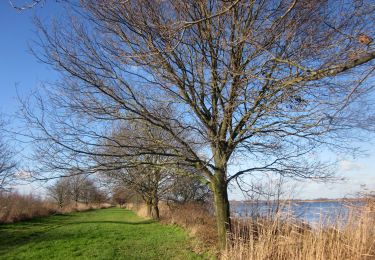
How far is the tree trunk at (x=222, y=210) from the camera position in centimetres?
845

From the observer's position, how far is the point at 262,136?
8672 mm

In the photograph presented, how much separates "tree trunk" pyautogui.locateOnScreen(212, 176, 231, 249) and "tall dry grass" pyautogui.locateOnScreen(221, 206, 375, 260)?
133cm

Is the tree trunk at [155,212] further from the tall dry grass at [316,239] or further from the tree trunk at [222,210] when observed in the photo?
the tall dry grass at [316,239]

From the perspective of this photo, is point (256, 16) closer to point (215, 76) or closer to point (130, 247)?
point (215, 76)

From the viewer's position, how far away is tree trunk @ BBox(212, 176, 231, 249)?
8.45 m

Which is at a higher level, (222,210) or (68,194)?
(68,194)

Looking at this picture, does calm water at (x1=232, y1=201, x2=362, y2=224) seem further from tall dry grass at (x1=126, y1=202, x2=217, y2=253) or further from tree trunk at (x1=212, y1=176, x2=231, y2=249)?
tall dry grass at (x1=126, y1=202, x2=217, y2=253)

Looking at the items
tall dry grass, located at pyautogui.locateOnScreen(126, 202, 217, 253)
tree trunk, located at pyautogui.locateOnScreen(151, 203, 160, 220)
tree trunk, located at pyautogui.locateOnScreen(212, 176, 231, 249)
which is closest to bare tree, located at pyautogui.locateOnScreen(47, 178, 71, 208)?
tree trunk, located at pyautogui.locateOnScreen(151, 203, 160, 220)

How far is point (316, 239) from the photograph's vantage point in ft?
21.0

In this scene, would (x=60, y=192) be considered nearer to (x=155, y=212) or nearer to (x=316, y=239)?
(x=155, y=212)

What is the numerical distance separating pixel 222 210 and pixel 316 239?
2599 millimetres

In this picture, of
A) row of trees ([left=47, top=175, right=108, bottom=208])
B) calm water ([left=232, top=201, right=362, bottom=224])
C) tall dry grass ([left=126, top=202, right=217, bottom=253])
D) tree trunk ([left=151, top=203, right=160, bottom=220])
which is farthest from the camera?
row of trees ([left=47, top=175, right=108, bottom=208])

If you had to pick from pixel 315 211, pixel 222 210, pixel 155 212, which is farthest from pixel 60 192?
pixel 315 211

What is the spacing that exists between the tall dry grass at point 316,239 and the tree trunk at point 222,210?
133cm
